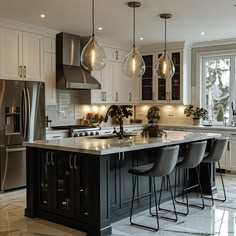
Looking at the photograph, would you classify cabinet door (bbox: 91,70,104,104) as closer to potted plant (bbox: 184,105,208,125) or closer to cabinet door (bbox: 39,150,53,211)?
potted plant (bbox: 184,105,208,125)

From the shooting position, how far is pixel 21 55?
19.5 feet

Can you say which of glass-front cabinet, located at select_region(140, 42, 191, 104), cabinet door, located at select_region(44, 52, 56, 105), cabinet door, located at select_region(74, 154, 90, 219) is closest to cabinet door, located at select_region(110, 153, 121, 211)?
cabinet door, located at select_region(74, 154, 90, 219)

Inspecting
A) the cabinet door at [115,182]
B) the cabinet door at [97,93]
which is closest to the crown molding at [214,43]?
the cabinet door at [97,93]

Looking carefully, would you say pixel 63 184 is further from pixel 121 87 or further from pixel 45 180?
pixel 121 87

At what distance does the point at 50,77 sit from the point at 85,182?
10.6 feet

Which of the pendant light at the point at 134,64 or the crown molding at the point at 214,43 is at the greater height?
the crown molding at the point at 214,43

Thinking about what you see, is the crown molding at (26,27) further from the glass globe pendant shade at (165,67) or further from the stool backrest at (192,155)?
the stool backrest at (192,155)

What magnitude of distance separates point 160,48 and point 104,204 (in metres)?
5.27

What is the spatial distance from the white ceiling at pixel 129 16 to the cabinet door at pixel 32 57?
10.8 inches

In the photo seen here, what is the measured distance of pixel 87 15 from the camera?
215 inches

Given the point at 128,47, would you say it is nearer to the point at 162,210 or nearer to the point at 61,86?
the point at 61,86

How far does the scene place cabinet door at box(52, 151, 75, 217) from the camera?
3982 mm

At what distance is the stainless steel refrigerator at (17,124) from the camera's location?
18.1 feet

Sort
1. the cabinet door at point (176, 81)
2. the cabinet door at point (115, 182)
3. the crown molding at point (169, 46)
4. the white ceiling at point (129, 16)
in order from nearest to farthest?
1. the cabinet door at point (115, 182)
2. the white ceiling at point (129, 16)
3. the crown molding at point (169, 46)
4. the cabinet door at point (176, 81)
